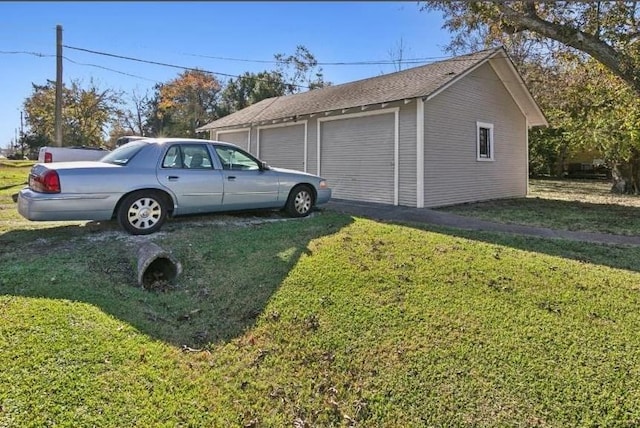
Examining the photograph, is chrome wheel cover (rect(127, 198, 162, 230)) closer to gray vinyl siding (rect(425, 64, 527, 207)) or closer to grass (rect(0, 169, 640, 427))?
grass (rect(0, 169, 640, 427))

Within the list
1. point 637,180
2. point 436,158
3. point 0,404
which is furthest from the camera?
point 637,180

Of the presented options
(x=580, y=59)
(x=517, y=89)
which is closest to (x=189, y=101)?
(x=517, y=89)

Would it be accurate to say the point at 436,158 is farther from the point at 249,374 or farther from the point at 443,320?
the point at 249,374

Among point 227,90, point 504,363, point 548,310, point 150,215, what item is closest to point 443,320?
point 504,363

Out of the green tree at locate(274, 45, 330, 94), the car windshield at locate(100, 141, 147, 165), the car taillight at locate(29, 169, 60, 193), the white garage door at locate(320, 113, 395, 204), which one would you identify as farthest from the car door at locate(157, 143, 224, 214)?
the green tree at locate(274, 45, 330, 94)

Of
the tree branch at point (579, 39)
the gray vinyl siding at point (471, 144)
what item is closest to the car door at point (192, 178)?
the gray vinyl siding at point (471, 144)

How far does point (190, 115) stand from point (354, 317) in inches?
1534

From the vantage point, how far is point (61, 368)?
3.14 m

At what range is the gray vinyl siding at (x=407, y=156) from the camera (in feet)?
36.9

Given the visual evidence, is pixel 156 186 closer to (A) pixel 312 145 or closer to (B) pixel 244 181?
(B) pixel 244 181

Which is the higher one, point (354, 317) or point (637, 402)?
point (354, 317)

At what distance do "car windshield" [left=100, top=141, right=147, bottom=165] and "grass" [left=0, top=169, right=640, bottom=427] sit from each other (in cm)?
136

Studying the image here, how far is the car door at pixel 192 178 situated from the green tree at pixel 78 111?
110ft

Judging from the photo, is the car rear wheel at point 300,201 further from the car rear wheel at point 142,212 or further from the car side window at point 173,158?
the car rear wheel at point 142,212
